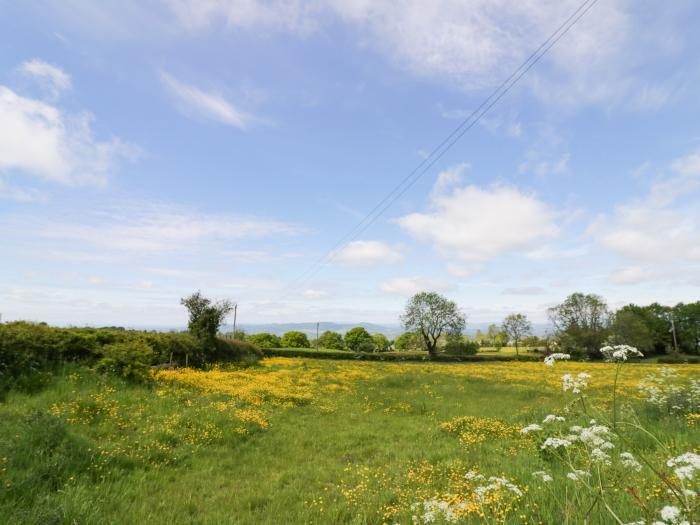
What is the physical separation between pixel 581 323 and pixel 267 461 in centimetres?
9189

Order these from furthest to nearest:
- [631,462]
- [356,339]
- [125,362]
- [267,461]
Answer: [356,339], [125,362], [267,461], [631,462]

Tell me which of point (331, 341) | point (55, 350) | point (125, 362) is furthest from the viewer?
point (331, 341)

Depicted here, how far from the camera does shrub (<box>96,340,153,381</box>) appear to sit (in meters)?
16.0

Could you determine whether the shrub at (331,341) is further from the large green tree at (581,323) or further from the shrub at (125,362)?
the shrub at (125,362)

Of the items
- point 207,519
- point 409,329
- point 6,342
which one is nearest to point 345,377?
point 6,342

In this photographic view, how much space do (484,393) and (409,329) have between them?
176 feet

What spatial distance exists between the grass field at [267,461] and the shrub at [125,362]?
0.80m

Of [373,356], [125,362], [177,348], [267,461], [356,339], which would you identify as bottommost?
[267,461]

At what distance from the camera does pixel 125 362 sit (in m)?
16.4

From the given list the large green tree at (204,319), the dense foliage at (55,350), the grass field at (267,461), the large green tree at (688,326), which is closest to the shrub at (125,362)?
the dense foliage at (55,350)

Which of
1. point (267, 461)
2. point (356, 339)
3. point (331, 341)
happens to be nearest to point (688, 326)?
point (356, 339)

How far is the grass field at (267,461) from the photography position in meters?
6.11

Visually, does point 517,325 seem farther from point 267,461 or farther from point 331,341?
point 267,461

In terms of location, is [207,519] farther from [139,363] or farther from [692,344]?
[692,344]
